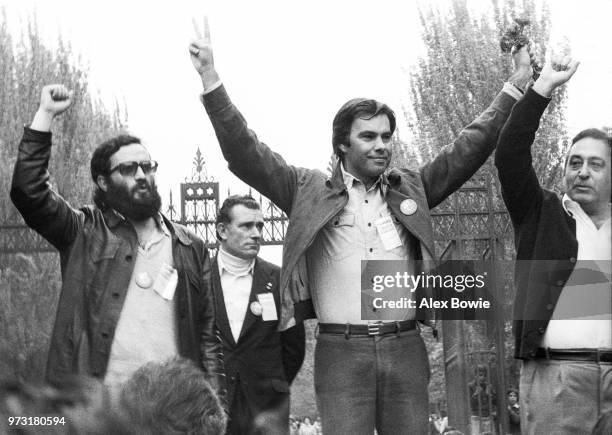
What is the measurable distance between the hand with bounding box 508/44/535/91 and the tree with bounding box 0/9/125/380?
68.6 inches

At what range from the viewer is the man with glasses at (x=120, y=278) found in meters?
3.69

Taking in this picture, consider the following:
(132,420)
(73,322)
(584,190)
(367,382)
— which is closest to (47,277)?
(73,322)

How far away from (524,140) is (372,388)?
3.13 feet

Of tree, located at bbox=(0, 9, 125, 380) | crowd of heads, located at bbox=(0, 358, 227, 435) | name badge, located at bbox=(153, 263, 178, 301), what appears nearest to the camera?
crowd of heads, located at bbox=(0, 358, 227, 435)

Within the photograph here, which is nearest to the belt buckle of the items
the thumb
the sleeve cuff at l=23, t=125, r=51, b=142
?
the thumb

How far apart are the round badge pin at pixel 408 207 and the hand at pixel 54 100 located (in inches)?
47.0

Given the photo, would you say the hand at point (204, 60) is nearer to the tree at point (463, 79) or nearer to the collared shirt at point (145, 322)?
the collared shirt at point (145, 322)

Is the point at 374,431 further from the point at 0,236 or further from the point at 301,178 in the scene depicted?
the point at 0,236

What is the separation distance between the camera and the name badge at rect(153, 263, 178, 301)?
3.77 m

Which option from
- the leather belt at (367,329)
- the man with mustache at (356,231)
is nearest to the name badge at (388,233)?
the man with mustache at (356,231)

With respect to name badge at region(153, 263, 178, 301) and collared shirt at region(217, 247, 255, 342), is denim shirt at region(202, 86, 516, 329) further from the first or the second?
name badge at region(153, 263, 178, 301)

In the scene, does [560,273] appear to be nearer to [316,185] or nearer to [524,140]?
Result: [524,140]

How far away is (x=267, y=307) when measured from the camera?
394 cm

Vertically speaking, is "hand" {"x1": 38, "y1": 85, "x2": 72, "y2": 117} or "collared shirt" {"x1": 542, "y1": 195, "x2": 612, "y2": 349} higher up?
"hand" {"x1": 38, "y1": 85, "x2": 72, "y2": 117}
